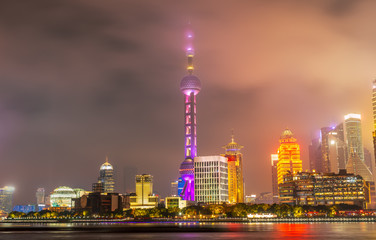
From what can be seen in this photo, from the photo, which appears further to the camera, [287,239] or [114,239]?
[114,239]

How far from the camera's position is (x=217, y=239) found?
13175 cm

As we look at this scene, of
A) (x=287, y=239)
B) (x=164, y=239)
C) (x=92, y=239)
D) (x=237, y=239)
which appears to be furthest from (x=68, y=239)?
(x=287, y=239)

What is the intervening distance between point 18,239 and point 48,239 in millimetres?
8878

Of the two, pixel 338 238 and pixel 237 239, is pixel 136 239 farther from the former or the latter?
pixel 338 238

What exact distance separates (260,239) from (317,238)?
580 inches

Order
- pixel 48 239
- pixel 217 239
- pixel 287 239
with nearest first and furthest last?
pixel 287 239
pixel 217 239
pixel 48 239

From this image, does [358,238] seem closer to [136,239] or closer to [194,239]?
[194,239]

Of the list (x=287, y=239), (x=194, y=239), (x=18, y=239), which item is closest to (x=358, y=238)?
(x=287, y=239)

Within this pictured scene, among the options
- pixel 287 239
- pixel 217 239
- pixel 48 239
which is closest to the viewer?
pixel 287 239

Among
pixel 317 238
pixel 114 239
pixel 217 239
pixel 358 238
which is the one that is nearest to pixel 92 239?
pixel 114 239

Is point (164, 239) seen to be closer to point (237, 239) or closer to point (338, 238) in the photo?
point (237, 239)

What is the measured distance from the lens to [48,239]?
142m

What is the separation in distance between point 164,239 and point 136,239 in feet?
27.2

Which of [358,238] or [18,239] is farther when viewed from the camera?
[18,239]
